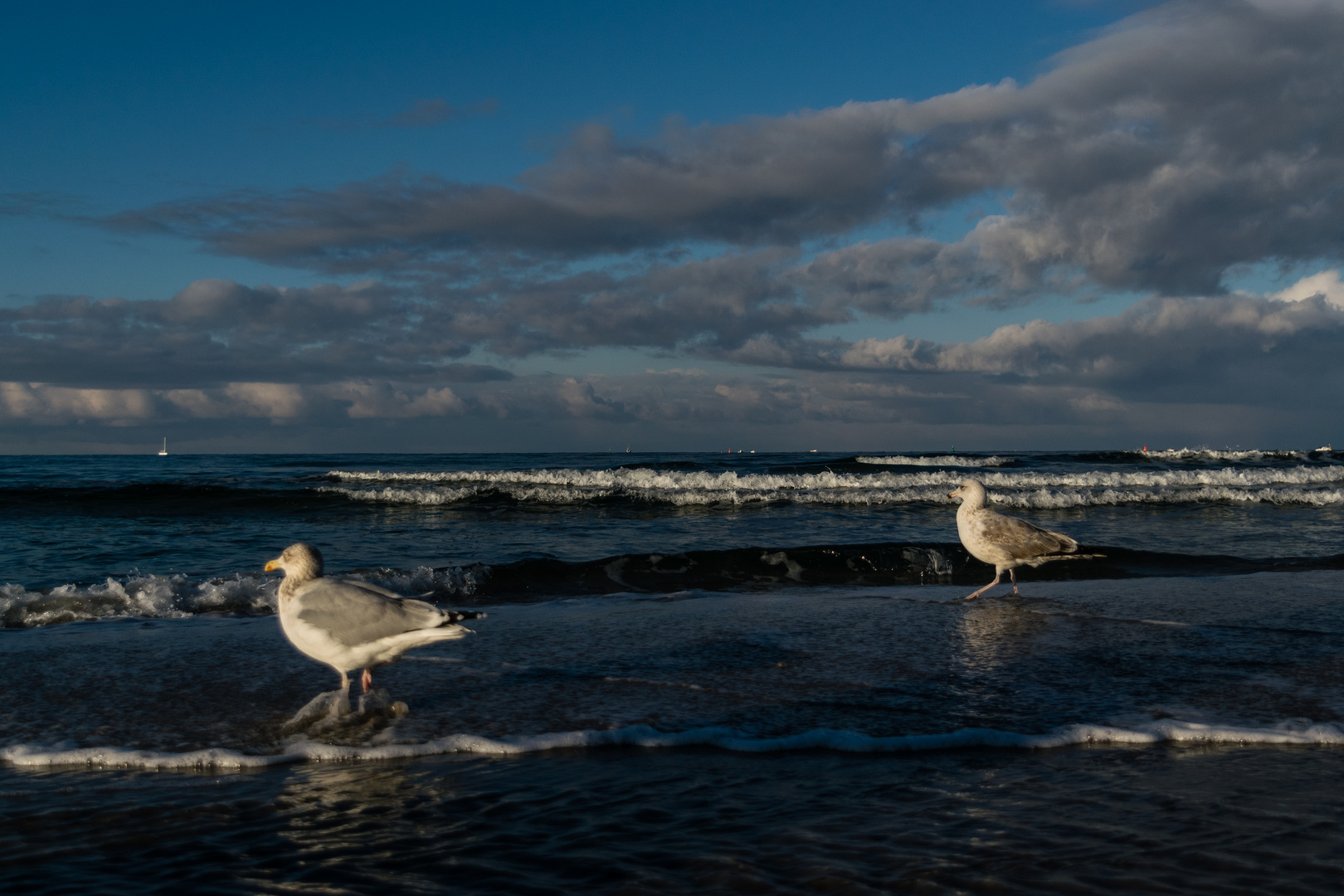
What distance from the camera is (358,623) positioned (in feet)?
15.3

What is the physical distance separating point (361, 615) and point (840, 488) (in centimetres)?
1946

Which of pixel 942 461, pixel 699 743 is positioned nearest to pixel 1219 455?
pixel 942 461

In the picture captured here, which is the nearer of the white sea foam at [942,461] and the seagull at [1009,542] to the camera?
the seagull at [1009,542]

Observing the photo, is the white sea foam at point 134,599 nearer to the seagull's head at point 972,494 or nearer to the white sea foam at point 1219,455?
the seagull's head at point 972,494

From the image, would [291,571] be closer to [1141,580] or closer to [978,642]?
[978,642]

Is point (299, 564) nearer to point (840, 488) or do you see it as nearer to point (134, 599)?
point (134, 599)

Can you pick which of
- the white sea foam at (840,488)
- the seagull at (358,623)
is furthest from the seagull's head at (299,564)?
the white sea foam at (840,488)

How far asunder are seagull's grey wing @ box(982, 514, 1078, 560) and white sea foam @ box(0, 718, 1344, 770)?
4527 mm

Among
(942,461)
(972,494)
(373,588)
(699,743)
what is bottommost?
(699,743)

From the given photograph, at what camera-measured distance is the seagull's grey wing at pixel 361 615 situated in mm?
4660

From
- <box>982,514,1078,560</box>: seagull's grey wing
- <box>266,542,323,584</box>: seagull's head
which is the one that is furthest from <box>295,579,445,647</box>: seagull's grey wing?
<box>982,514,1078,560</box>: seagull's grey wing

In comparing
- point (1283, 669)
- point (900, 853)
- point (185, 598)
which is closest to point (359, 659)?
point (900, 853)

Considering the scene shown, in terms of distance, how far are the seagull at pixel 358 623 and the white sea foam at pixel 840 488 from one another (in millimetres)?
14431

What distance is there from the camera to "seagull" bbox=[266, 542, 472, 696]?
→ 4.66 meters
